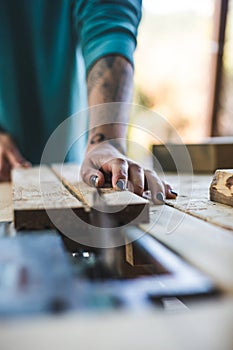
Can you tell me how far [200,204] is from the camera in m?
0.97

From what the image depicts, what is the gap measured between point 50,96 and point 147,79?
3516 millimetres

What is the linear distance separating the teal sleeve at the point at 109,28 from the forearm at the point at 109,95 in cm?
3

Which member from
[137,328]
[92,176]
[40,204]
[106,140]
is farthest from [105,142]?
[137,328]

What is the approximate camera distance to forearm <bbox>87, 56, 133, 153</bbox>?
1394 mm

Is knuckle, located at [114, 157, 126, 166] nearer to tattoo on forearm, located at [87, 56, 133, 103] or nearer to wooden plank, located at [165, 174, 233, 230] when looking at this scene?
wooden plank, located at [165, 174, 233, 230]

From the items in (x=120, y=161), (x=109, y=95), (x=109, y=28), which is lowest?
(x=120, y=161)

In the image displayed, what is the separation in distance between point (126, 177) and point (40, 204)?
25 cm

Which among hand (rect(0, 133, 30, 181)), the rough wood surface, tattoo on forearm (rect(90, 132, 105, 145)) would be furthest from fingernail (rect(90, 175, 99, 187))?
hand (rect(0, 133, 30, 181))

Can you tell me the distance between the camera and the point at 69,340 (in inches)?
15.9

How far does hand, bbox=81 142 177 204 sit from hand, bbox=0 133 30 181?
2.20 ft

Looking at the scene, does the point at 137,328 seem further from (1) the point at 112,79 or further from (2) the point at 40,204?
(1) the point at 112,79

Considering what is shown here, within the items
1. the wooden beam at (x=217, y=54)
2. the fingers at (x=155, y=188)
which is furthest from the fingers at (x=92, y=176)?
the wooden beam at (x=217, y=54)

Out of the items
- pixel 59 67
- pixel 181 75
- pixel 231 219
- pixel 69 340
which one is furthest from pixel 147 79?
pixel 69 340

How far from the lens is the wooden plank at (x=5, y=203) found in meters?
0.92
